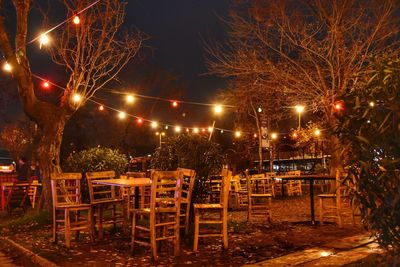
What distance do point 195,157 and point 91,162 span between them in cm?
578

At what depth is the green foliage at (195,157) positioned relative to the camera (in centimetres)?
901

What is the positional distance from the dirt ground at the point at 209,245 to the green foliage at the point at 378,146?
3382 millimetres

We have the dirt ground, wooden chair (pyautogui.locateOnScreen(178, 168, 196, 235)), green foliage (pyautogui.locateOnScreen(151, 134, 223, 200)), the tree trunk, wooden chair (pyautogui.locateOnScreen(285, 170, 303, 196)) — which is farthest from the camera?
wooden chair (pyautogui.locateOnScreen(285, 170, 303, 196))

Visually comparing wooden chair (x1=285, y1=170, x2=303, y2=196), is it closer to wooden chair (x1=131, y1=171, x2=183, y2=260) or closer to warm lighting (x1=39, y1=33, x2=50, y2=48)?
warm lighting (x1=39, y1=33, x2=50, y2=48)

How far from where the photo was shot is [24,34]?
11453 millimetres

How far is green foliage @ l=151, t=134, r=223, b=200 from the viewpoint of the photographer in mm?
9008

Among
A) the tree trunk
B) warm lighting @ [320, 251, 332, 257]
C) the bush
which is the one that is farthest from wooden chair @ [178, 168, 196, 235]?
the bush

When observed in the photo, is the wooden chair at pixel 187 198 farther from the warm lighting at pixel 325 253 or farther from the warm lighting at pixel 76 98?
the warm lighting at pixel 76 98

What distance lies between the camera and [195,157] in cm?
902

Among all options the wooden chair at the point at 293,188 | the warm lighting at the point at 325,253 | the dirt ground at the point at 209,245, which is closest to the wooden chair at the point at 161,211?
the dirt ground at the point at 209,245

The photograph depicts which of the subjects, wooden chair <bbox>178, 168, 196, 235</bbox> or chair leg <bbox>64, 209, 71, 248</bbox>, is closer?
wooden chair <bbox>178, 168, 196, 235</bbox>

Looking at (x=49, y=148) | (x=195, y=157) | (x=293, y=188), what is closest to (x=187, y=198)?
(x=195, y=157)

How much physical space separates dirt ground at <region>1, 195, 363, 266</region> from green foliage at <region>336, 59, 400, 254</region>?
338 centimetres

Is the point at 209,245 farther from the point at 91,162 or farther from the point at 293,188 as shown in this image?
the point at 293,188
